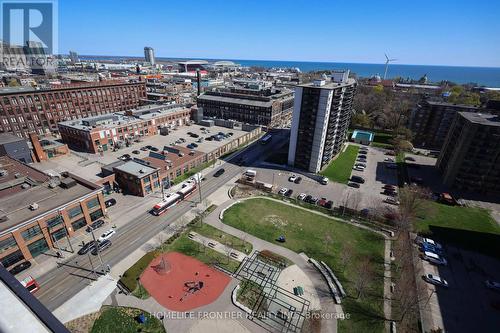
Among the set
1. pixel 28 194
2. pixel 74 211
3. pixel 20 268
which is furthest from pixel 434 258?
pixel 28 194

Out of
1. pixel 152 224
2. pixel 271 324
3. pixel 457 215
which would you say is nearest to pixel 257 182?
pixel 152 224

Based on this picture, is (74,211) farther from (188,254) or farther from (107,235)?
(188,254)

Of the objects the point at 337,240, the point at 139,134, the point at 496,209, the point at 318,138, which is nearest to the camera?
the point at 337,240

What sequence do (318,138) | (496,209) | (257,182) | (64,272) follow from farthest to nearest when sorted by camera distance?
(318,138) < (257,182) < (496,209) < (64,272)

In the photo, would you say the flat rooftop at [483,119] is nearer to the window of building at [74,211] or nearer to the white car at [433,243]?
the white car at [433,243]

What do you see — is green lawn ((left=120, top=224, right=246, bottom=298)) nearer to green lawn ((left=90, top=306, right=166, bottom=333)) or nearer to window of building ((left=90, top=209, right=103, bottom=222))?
green lawn ((left=90, top=306, right=166, bottom=333))

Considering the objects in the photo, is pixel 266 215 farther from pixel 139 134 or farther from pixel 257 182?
pixel 139 134
